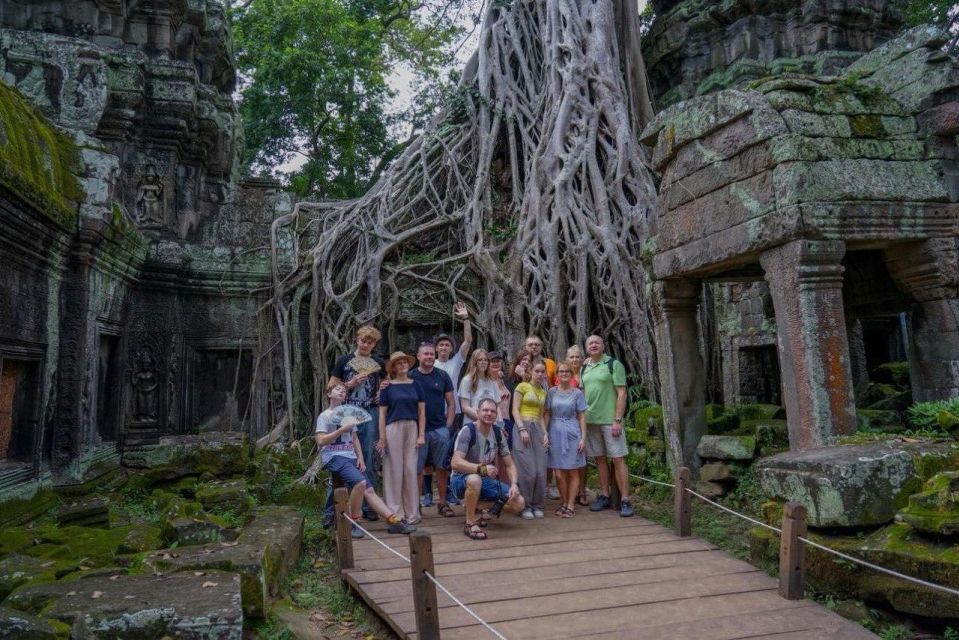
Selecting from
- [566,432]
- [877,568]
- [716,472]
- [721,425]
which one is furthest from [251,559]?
[721,425]

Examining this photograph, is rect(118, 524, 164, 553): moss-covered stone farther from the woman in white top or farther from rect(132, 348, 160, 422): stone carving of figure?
rect(132, 348, 160, 422): stone carving of figure

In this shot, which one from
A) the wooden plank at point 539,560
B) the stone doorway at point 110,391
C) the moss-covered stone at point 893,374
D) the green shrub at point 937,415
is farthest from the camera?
the moss-covered stone at point 893,374

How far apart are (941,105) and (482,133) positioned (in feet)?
18.3

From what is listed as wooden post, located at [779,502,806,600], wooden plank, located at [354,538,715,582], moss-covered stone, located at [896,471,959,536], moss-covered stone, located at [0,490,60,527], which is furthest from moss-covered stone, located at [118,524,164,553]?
moss-covered stone, located at [896,471,959,536]

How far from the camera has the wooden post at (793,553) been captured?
329 centimetres

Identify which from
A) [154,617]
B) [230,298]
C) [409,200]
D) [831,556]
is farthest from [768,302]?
[154,617]

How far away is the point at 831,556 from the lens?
3.37 meters

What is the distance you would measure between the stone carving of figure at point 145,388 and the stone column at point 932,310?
6.39 meters

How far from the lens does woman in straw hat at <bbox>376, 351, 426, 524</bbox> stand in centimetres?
477

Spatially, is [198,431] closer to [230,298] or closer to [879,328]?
[230,298]

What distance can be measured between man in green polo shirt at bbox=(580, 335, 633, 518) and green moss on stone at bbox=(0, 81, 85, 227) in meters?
3.75

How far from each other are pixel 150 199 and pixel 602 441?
535cm

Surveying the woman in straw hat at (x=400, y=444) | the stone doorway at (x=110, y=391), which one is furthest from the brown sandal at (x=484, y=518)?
the stone doorway at (x=110, y=391)

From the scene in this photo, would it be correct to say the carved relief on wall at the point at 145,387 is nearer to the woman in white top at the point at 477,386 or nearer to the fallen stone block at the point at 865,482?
the woman in white top at the point at 477,386
